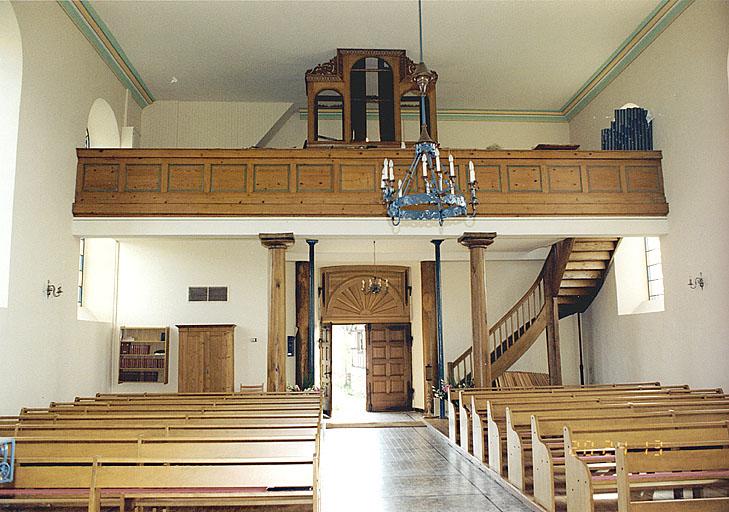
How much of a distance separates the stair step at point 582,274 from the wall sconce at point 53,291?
352 inches

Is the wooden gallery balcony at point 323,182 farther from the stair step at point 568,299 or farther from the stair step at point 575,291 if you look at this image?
the stair step at point 568,299

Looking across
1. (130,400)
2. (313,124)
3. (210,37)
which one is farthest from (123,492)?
(210,37)

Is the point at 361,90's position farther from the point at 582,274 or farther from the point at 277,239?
the point at 582,274

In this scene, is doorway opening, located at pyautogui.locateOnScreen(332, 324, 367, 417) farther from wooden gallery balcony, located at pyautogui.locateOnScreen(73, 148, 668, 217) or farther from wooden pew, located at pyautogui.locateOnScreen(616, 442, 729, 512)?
wooden pew, located at pyautogui.locateOnScreen(616, 442, 729, 512)

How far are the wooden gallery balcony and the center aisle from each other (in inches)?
138

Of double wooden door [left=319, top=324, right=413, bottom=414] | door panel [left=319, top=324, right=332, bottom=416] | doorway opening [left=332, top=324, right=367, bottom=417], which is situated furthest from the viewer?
doorway opening [left=332, top=324, right=367, bottom=417]

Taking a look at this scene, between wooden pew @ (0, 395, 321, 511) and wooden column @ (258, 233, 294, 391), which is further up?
wooden column @ (258, 233, 294, 391)

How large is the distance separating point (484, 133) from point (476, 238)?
476cm

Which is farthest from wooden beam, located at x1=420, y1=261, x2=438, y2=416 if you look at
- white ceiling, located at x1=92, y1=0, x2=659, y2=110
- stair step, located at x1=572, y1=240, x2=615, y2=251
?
white ceiling, located at x1=92, y1=0, x2=659, y2=110

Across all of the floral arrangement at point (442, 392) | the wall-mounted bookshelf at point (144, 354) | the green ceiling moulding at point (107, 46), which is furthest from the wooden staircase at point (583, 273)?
the green ceiling moulding at point (107, 46)

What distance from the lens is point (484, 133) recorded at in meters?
13.9

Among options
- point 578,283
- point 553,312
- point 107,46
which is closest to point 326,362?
point 553,312

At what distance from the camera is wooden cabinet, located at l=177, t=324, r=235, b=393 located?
12047 millimetres


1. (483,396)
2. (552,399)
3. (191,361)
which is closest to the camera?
(552,399)
